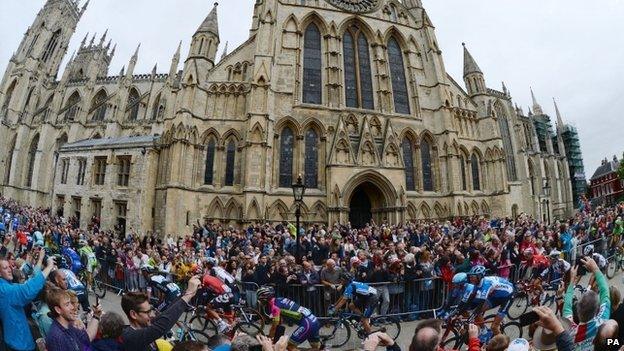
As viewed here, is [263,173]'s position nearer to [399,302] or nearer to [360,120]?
[360,120]

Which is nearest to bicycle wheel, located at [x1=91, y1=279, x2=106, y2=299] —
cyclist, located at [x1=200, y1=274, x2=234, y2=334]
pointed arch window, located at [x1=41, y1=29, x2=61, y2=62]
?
cyclist, located at [x1=200, y1=274, x2=234, y2=334]

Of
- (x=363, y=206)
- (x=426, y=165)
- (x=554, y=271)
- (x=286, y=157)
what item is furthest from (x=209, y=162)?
(x=554, y=271)

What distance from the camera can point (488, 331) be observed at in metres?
6.14

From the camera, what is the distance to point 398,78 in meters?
25.4

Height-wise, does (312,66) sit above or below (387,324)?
above

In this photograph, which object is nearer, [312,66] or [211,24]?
[211,24]

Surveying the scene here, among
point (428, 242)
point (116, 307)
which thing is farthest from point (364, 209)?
point (116, 307)

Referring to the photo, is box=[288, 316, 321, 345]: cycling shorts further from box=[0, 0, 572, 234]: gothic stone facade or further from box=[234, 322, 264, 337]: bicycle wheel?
box=[0, 0, 572, 234]: gothic stone facade

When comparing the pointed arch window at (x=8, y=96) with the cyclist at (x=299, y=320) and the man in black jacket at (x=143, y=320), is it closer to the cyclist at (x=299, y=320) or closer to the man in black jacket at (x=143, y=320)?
the cyclist at (x=299, y=320)

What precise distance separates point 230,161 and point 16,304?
17.3 metres

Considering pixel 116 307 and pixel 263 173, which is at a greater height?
pixel 263 173

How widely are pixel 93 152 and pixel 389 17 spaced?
24.2m

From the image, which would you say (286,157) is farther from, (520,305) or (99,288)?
(520,305)

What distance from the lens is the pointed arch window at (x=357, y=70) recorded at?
23750 mm
